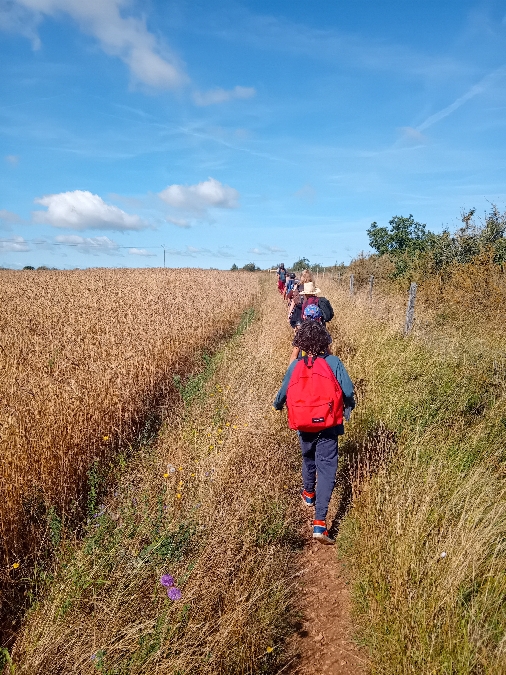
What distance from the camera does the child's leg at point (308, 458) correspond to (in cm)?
422

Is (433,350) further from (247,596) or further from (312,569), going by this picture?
(247,596)

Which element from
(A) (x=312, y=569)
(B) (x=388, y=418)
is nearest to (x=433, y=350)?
(B) (x=388, y=418)

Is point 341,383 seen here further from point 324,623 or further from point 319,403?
point 324,623

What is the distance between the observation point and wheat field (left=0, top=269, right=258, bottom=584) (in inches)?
150

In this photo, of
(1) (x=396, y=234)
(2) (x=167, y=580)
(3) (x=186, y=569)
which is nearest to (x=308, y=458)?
(3) (x=186, y=569)

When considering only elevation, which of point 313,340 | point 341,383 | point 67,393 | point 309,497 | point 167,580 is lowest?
point 309,497

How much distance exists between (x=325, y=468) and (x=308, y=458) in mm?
261

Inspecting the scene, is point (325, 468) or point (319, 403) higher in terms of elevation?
point (319, 403)

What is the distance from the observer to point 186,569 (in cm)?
313

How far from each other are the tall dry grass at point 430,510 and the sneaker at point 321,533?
15 cm

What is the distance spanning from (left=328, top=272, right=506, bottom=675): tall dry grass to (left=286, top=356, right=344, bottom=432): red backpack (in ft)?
2.90

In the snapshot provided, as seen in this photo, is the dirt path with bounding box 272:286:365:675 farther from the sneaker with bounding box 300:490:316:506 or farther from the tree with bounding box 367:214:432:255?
the tree with bounding box 367:214:432:255

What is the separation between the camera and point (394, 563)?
3215 mm

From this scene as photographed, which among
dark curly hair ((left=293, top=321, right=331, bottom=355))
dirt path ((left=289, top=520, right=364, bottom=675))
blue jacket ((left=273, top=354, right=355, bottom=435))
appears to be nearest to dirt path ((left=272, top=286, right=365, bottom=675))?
dirt path ((left=289, top=520, right=364, bottom=675))
